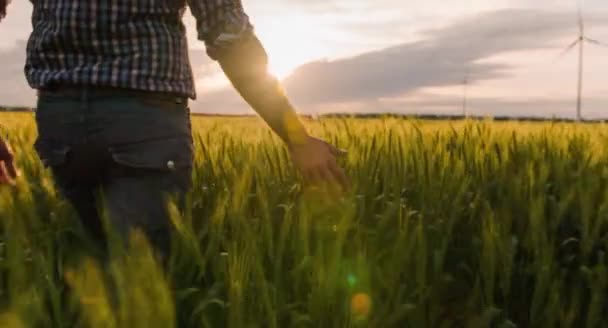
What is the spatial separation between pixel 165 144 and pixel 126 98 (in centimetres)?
15

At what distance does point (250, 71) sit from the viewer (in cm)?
201

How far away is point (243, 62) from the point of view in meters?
2.01

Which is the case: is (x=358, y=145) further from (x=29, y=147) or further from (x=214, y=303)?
(x=214, y=303)

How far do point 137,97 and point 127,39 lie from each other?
0.15 m

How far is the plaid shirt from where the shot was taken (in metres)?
1.96

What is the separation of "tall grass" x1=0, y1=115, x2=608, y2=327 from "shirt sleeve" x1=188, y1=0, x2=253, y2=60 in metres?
0.44

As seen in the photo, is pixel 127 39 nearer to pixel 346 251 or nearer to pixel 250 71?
pixel 250 71

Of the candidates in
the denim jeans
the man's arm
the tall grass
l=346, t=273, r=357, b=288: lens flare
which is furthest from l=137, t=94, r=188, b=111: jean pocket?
l=346, t=273, r=357, b=288: lens flare

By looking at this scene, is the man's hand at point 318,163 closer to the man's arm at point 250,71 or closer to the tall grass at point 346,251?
the man's arm at point 250,71

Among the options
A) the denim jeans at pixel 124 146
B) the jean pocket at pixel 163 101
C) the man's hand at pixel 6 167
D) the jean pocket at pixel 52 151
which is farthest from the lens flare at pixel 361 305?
the man's hand at pixel 6 167

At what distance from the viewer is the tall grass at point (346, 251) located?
1785 mm

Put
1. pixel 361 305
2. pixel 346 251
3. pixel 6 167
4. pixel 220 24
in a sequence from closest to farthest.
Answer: pixel 361 305, pixel 220 24, pixel 346 251, pixel 6 167

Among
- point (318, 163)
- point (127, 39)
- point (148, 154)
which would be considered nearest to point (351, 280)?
point (318, 163)

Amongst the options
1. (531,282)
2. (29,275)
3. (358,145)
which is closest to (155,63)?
(29,275)
